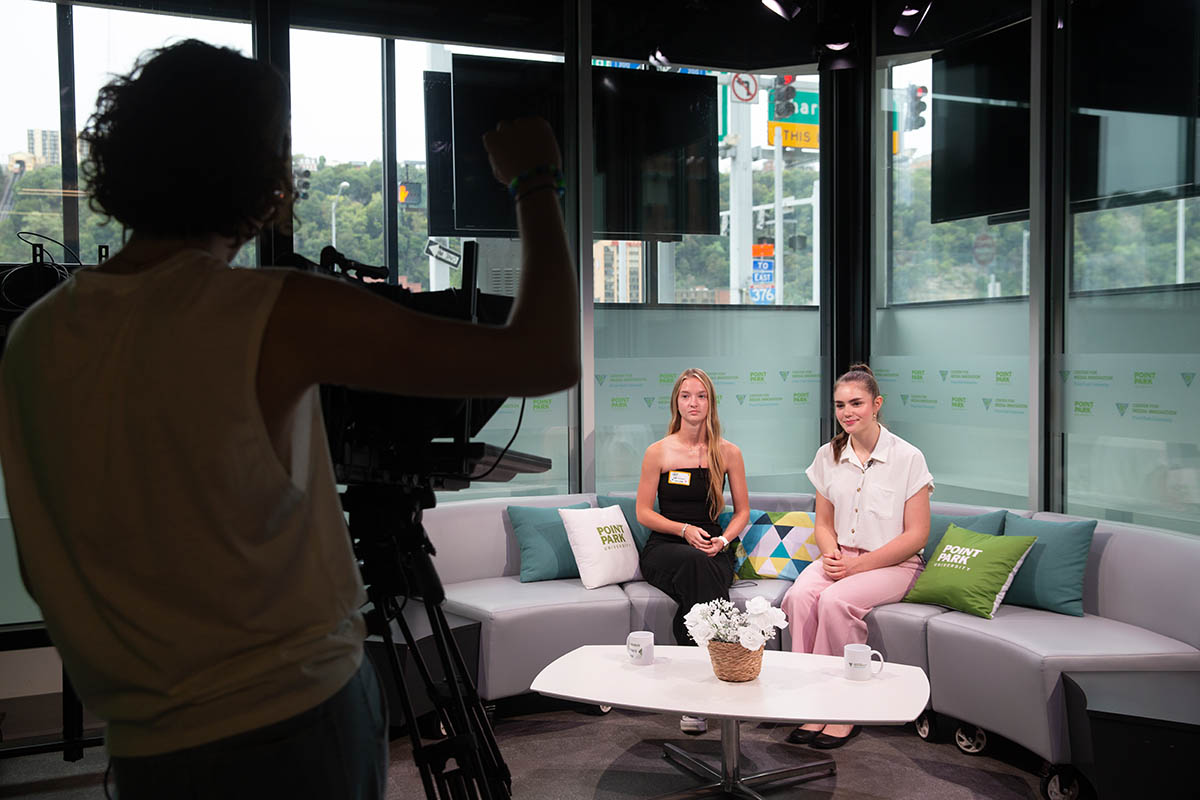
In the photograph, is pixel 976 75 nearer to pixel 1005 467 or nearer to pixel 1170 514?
pixel 1005 467

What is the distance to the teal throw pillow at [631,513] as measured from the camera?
180 inches

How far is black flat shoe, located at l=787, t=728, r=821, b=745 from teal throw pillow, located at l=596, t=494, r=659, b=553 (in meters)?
1.18

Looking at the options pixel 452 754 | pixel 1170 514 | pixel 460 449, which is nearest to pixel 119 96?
pixel 460 449

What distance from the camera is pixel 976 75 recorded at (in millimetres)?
4906

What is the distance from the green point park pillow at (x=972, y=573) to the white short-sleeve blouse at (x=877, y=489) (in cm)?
23

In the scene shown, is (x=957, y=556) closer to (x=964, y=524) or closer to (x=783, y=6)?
(x=964, y=524)

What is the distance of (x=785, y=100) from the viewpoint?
218 inches

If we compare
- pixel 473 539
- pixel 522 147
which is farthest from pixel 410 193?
pixel 522 147

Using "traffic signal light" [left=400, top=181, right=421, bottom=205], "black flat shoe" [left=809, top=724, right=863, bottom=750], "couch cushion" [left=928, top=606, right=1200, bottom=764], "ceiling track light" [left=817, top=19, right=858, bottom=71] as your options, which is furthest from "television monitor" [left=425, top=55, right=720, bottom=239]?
"black flat shoe" [left=809, top=724, right=863, bottom=750]

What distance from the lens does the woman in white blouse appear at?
3820 millimetres

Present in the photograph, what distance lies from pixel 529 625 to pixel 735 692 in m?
1.16

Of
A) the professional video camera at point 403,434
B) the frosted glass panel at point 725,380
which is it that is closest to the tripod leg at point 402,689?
the professional video camera at point 403,434

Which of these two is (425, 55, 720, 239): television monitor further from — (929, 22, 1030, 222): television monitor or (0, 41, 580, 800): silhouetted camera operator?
(0, 41, 580, 800): silhouetted camera operator

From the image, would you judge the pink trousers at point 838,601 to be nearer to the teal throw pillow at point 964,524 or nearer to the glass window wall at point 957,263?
the teal throw pillow at point 964,524
